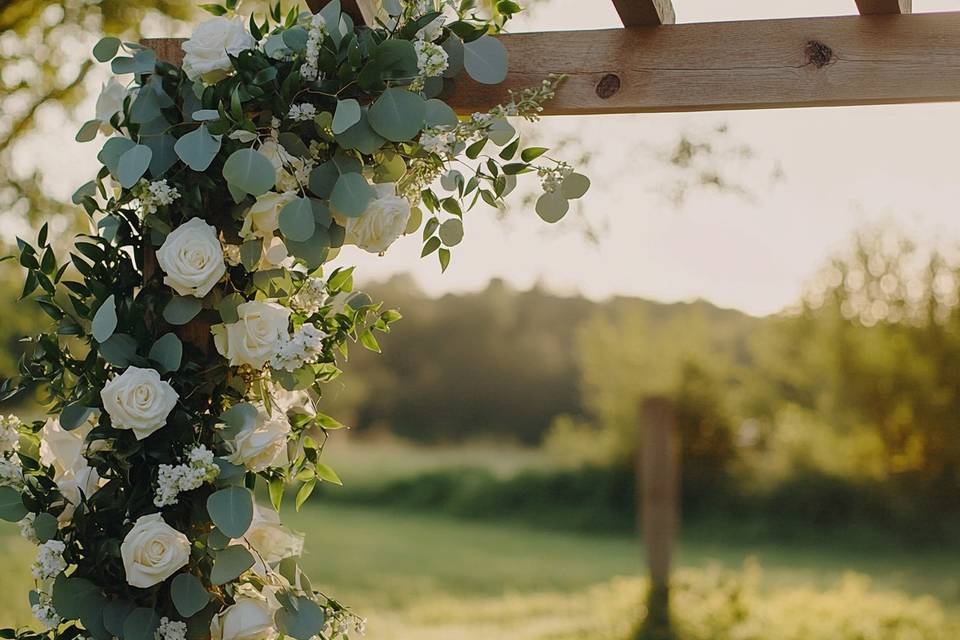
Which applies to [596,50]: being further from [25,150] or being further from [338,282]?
[25,150]

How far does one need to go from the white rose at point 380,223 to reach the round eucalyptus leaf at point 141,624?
682 mm

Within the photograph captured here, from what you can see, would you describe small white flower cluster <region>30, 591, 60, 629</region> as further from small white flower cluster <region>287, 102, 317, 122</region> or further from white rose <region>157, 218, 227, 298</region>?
small white flower cluster <region>287, 102, 317, 122</region>

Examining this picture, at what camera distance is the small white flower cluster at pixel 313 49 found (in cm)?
148

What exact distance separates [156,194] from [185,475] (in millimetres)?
449

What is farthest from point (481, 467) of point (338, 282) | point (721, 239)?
point (338, 282)

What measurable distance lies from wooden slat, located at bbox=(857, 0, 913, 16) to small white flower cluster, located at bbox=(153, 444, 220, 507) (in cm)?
129

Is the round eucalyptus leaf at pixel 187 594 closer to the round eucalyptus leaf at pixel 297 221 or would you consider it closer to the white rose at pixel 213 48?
the round eucalyptus leaf at pixel 297 221

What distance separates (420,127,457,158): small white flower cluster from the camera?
1493 mm

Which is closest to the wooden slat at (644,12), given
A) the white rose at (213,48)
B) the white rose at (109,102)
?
the white rose at (213,48)

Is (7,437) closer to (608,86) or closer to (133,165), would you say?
(133,165)

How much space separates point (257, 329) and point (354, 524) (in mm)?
9166

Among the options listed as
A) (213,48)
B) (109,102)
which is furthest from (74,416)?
(213,48)

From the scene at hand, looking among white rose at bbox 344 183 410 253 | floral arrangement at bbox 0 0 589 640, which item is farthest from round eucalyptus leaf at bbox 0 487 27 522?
white rose at bbox 344 183 410 253

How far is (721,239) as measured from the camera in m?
8.55
